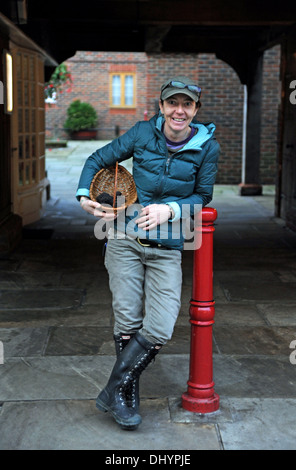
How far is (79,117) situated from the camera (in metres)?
24.6

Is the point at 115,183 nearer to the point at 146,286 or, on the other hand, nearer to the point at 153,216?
the point at 153,216

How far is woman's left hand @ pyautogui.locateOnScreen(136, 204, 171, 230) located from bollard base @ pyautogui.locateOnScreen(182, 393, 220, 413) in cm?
97

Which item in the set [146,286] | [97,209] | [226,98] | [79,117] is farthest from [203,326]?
[79,117]

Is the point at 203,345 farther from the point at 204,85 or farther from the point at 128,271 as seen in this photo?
the point at 204,85

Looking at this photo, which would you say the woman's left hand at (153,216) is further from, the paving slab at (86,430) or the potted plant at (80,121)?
the potted plant at (80,121)

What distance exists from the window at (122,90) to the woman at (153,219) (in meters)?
23.2

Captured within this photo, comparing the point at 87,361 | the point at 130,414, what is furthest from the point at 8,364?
the point at 130,414

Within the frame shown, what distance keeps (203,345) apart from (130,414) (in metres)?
0.52

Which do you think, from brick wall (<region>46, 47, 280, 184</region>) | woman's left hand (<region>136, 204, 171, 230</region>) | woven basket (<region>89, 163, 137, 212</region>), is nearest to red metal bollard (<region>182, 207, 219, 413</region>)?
woman's left hand (<region>136, 204, 171, 230</region>)

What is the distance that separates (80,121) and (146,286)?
21912 mm

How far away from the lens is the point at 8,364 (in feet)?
12.9

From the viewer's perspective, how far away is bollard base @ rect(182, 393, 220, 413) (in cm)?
329

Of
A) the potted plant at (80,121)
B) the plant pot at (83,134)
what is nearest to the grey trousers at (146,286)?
the potted plant at (80,121)

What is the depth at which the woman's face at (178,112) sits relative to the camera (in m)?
3.00
